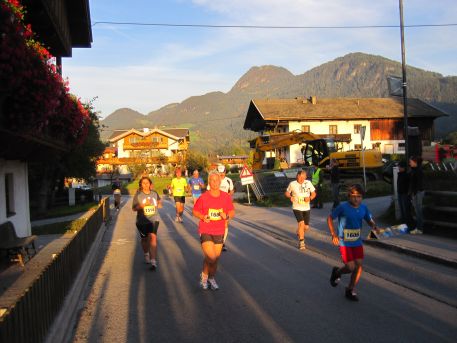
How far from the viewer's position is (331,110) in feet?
195

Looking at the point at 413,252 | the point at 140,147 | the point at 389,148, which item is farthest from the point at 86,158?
the point at 140,147

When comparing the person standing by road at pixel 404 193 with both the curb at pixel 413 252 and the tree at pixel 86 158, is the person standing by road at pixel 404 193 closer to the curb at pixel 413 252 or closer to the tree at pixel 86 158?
the curb at pixel 413 252

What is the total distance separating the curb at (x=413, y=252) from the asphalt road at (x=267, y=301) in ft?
0.45

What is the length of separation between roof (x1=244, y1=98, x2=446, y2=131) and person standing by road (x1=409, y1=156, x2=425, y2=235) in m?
44.3

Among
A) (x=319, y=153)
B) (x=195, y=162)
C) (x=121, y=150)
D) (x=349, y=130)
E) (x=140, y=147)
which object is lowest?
(x=319, y=153)

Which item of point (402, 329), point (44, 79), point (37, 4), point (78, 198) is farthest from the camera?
point (78, 198)

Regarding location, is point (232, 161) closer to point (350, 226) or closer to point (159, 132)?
point (159, 132)

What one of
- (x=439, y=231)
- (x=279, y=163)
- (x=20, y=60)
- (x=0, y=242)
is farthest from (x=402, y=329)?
(x=279, y=163)

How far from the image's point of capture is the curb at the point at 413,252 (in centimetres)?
872

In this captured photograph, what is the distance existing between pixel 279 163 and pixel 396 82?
76.4 ft

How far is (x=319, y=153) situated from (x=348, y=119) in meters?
30.5

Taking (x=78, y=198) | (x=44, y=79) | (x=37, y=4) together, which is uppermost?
(x=37, y=4)

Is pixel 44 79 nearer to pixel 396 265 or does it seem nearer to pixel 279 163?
pixel 396 265

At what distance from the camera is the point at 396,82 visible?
1355cm
